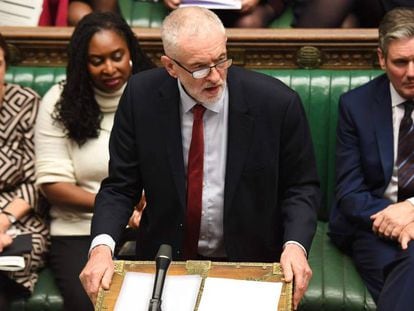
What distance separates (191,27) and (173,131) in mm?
274

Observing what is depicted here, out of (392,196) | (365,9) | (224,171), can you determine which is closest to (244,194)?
(224,171)

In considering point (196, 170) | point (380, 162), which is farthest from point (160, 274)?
point (380, 162)

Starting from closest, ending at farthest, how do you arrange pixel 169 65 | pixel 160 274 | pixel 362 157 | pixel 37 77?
pixel 160 274, pixel 169 65, pixel 362 157, pixel 37 77

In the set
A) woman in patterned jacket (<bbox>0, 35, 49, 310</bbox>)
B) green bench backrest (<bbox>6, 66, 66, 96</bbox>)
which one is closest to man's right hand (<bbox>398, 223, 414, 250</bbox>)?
woman in patterned jacket (<bbox>0, 35, 49, 310</bbox>)

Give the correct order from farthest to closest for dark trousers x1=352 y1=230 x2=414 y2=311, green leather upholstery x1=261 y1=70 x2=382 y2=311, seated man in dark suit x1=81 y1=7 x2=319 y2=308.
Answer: green leather upholstery x1=261 y1=70 x2=382 y2=311, dark trousers x1=352 y1=230 x2=414 y2=311, seated man in dark suit x1=81 y1=7 x2=319 y2=308

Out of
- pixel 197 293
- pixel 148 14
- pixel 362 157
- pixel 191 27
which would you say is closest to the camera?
pixel 197 293

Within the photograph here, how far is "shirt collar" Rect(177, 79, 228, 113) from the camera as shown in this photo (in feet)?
6.72

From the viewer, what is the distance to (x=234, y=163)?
206 cm

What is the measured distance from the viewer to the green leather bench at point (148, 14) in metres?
3.22

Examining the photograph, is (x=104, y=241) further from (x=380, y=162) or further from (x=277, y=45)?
(x=277, y=45)

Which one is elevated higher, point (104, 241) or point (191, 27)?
point (191, 27)

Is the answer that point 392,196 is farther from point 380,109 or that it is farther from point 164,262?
point 164,262

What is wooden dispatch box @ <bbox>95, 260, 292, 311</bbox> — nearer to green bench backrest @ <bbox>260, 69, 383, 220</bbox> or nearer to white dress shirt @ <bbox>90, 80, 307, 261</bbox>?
white dress shirt @ <bbox>90, 80, 307, 261</bbox>

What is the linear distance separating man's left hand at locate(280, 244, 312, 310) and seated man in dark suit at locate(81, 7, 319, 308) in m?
0.14
